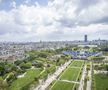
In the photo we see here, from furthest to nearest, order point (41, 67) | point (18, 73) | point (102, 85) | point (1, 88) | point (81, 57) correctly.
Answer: point (81, 57)
point (41, 67)
point (18, 73)
point (102, 85)
point (1, 88)

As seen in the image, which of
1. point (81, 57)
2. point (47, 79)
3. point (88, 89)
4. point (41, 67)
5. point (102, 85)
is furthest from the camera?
point (81, 57)

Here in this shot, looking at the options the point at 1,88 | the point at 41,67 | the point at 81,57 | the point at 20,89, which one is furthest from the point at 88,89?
the point at 81,57

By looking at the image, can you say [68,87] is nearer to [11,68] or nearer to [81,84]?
[81,84]

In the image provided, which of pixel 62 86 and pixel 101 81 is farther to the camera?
pixel 101 81

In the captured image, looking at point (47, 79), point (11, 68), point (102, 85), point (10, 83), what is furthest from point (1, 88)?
point (102, 85)

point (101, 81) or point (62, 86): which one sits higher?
point (101, 81)

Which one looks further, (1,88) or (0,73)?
(0,73)
